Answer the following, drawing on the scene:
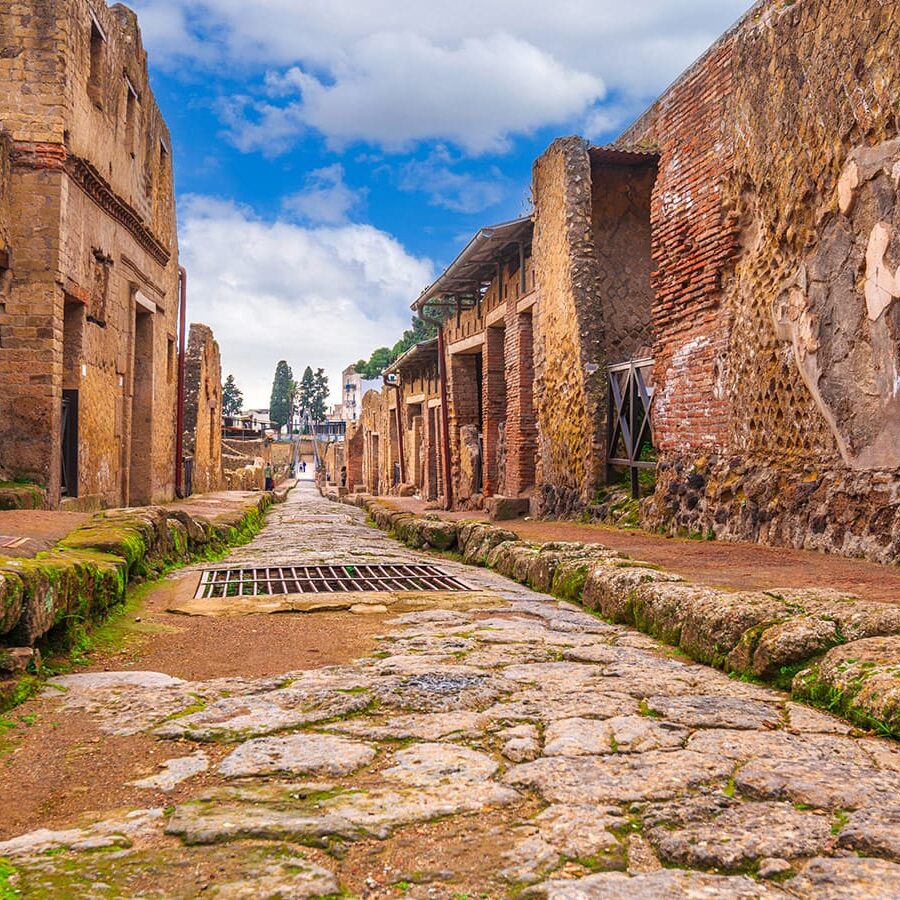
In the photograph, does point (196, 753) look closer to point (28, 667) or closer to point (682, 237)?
point (28, 667)

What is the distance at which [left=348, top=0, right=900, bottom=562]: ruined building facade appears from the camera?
5.55 metres

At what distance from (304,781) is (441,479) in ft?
58.4

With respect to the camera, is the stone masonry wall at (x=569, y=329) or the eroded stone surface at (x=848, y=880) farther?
the stone masonry wall at (x=569, y=329)

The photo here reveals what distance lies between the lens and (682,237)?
28.5ft

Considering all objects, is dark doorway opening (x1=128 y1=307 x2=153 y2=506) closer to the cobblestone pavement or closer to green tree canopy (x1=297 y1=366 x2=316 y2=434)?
the cobblestone pavement

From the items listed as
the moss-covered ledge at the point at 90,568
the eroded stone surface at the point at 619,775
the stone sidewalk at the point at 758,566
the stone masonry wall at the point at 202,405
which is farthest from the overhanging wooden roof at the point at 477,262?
the eroded stone surface at the point at 619,775

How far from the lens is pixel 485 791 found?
6.82ft

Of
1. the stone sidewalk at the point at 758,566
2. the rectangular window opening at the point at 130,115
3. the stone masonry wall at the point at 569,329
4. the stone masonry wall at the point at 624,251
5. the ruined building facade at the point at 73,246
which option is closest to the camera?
the stone sidewalk at the point at 758,566

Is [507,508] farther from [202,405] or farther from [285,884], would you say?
[285,884]

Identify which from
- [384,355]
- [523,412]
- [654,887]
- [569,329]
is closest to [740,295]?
[569,329]

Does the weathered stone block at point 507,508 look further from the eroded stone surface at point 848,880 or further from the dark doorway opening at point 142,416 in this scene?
the eroded stone surface at point 848,880

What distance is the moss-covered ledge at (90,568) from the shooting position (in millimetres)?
3133

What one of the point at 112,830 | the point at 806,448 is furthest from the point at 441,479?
the point at 112,830

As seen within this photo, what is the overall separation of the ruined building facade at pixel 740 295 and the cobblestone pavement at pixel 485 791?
3347 millimetres
